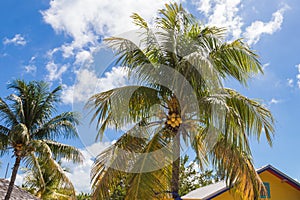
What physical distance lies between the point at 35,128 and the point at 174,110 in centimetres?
866

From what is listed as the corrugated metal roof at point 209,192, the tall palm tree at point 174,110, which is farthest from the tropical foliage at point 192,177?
the tall palm tree at point 174,110

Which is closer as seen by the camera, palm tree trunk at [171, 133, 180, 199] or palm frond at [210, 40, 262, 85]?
palm tree trunk at [171, 133, 180, 199]

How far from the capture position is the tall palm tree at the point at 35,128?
13156 mm

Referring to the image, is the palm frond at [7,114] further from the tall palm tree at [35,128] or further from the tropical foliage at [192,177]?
the tropical foliage at [192,177]

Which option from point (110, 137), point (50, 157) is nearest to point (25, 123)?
point (50, 157)

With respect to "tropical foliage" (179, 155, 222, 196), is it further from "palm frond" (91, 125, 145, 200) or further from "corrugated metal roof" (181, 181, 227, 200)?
"palm frond" (91, 125, 145, 200)

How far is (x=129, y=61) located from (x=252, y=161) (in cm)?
346

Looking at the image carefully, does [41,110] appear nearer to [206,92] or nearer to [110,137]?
[110,137]

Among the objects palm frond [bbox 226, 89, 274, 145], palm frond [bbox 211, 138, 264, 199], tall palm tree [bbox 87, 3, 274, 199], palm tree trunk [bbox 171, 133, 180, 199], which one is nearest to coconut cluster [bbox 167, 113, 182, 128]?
tall palm tree [bbox 87, 3, 274, 199]

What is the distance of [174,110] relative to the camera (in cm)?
756

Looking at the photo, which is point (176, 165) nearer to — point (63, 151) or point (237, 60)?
point (237, 60)

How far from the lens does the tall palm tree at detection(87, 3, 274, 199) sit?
22.6 feet

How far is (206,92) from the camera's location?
771 centimetres

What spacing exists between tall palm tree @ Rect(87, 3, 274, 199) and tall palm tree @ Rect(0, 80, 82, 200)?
6037 millimetres
